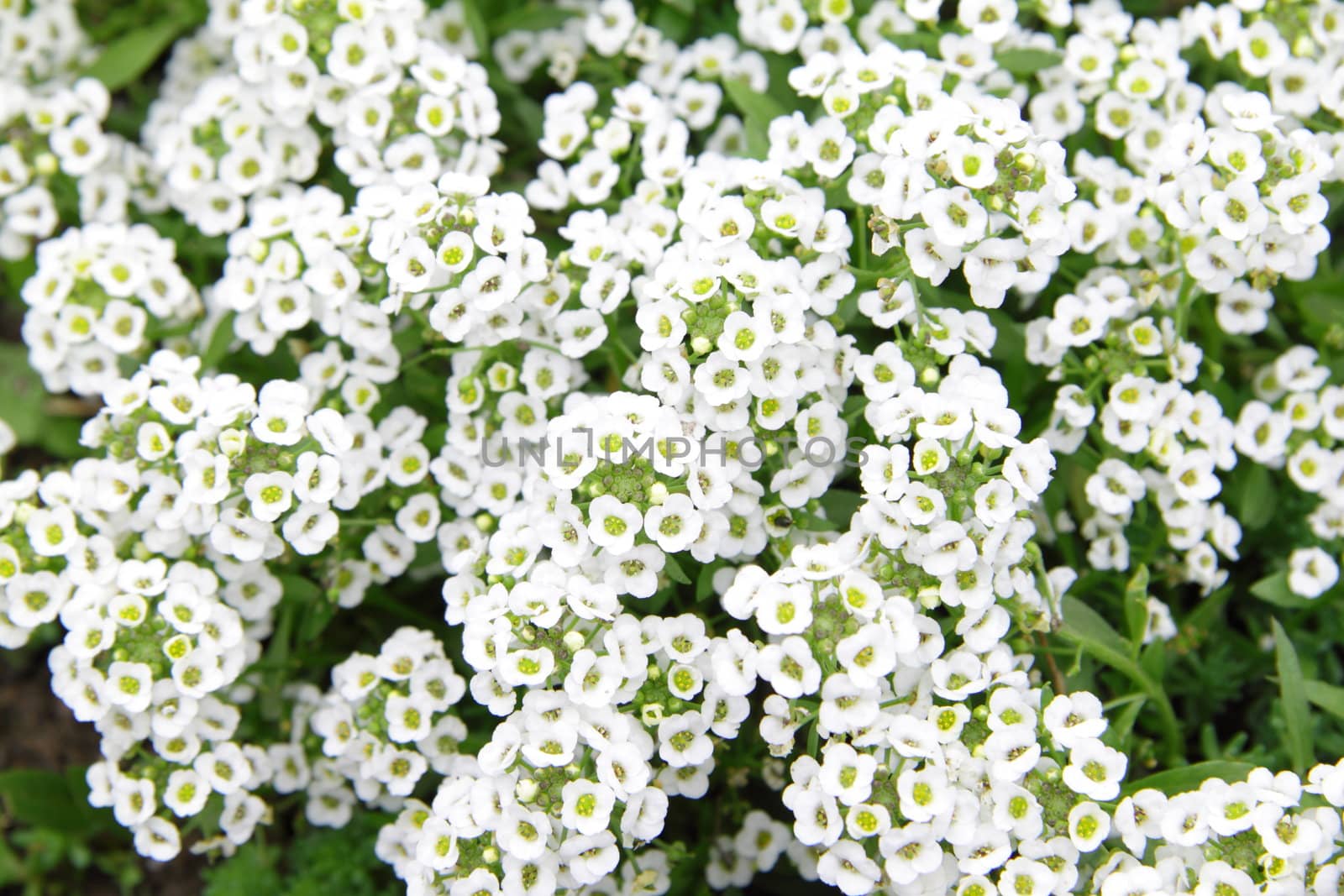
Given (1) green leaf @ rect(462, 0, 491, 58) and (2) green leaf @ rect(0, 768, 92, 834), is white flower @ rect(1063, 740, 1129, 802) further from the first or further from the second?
(2) green leaf @ rect(0, 768, 92, 834)

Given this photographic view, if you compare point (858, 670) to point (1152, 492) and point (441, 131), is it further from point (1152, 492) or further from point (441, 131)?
point (441, 131)

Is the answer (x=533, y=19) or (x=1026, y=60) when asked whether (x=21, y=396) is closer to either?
(x=533, y=19)

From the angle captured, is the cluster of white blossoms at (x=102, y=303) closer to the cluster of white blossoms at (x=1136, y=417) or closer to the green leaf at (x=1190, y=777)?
the cluster of white blossoms at (x=1136, y=417)

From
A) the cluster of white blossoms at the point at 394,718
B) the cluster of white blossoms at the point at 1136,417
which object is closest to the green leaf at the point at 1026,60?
the cluster of white blossoms at the point at 1136,417

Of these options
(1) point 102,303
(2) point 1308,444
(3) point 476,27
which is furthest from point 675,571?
(3) point 476,27

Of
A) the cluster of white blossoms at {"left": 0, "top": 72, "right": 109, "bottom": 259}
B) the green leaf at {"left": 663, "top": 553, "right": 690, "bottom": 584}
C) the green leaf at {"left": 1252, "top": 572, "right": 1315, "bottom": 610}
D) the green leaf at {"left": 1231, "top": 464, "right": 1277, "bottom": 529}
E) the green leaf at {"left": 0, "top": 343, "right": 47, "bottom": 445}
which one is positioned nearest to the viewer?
the green leaf at {"left": 663, "top": 553, "right": 690, "bottom": 584}

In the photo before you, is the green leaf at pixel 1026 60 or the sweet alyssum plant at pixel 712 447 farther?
the green leaf at pixel 1026 60

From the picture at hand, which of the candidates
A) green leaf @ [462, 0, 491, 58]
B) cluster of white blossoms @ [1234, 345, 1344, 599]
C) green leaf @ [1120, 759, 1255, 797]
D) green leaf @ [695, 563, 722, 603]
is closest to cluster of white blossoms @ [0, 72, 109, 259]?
green leaf @ [462, 0, 491, 58]
